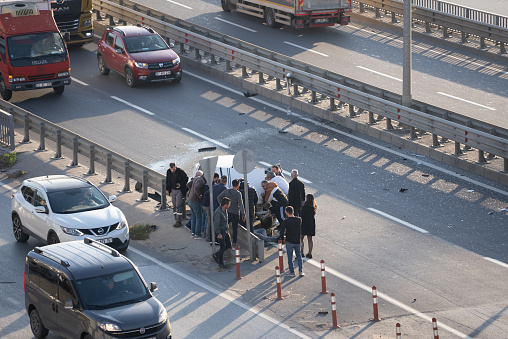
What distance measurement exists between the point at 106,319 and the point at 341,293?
523 cm

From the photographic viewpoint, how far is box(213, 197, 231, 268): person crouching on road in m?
18.2

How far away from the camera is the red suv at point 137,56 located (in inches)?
1168

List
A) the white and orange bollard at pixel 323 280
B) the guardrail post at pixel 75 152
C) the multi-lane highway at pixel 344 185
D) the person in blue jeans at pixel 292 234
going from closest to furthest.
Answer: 1. the white and orange bollard at pixel 323 280
2. the multi-lane highway at pixel 344 185
3. the person in blue jeans at pixel 292 234
4. the guardrail post at pixel 75 152

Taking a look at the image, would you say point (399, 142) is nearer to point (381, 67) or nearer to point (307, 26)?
point (381, 67)

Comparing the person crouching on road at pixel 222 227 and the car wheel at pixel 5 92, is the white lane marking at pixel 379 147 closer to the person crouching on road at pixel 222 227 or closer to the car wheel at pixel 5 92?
the car wheel at pixel 5 92

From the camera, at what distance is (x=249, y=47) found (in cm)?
3100

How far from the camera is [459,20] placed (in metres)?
33.2

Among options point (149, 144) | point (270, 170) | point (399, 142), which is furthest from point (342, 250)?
point (149, 144)

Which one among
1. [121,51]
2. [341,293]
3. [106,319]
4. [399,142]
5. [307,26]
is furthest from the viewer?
[307,26]

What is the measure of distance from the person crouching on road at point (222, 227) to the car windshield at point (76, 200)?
2368 mm

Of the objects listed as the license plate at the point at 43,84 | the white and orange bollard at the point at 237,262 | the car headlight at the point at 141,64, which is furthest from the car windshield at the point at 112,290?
the car headlight at the point at 141,64

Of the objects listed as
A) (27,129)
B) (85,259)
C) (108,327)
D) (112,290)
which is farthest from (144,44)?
(108,327)

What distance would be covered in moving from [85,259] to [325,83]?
1393 centimetres

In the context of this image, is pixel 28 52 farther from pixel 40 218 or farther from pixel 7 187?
pixel 40 218
